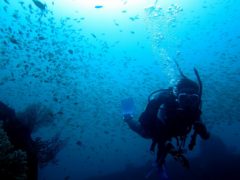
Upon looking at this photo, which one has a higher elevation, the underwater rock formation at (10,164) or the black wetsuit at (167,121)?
the black wetsuit at (167,121)

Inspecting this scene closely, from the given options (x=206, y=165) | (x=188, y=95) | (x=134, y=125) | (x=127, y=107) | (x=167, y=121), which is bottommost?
(x=206, y=165)

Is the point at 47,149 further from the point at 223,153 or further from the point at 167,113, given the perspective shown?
the point at 223,153

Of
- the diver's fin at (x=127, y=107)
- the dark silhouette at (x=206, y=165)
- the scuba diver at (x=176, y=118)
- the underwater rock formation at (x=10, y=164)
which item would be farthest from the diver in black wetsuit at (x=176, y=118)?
the dark silhouette at (x=206, y=165)

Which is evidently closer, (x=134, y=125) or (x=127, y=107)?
(x=134, y=125)

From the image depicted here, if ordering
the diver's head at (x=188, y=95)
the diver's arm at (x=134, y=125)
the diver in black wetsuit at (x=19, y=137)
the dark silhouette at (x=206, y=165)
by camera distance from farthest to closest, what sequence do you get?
1. the dark silhouette at (x=206, y=165)
2. the diver's arm at (x=134, y=125)
3. the diver in black wetsuit at (x=19, y=137)
4. the diver's head at (x=188, y=95)

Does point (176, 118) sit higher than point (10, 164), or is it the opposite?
point (176, 118)

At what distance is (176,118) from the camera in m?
5.52

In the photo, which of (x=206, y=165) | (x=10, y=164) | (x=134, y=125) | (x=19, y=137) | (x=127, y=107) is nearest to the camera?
(x=10, y=164)

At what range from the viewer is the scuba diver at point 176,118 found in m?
5.48

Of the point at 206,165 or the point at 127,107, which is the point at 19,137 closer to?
the point at 127,107

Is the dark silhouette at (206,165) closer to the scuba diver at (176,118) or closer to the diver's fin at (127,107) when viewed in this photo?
the diver's fin at (127,107)

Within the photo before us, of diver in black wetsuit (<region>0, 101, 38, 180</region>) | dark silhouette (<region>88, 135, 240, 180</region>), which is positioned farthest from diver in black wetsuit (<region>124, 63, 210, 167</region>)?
dark silhouette (<region>88, 135, 240, 180</region>)

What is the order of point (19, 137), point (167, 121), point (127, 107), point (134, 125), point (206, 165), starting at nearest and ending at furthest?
point (167, 121)
point (19, 137)
point (134, 125)
point (127, 107)
point (206, 165)

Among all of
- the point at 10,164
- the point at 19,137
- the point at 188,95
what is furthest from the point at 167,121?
the point at 19,137
